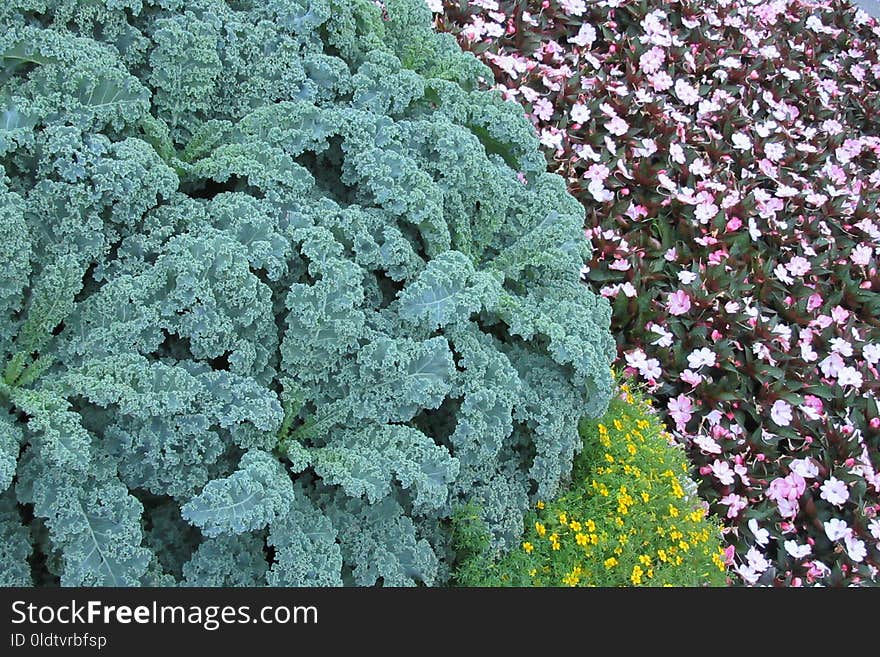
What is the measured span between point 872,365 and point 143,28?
2992 millimetres

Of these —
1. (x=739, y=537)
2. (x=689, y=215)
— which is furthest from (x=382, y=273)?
(x=689, y=215)

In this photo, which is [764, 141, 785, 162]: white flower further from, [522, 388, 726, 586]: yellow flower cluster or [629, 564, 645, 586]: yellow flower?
[629, 564, 645, 586]: yellow flower

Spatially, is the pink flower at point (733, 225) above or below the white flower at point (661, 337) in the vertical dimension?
above

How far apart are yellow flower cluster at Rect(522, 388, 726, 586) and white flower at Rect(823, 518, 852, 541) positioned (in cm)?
59

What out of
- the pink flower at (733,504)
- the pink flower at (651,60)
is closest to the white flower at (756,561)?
the pink flower at (733,504)

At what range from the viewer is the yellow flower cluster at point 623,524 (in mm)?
2357

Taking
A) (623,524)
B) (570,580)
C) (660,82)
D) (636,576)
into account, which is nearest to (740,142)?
(660,82)

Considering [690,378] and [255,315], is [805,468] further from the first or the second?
[255,315]

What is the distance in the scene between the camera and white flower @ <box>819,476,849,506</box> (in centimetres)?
319

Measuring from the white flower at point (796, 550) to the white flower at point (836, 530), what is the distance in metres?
0.11

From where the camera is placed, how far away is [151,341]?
75.8 inches

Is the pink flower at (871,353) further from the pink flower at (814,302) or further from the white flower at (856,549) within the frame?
the white flower at (856,549)

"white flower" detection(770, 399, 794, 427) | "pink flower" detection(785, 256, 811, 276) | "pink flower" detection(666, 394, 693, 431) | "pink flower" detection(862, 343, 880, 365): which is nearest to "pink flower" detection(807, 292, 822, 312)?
"pink flower" detection(785, 256, 811, 276)

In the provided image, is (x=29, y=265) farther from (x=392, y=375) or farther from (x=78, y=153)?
(x=392, y=375)
